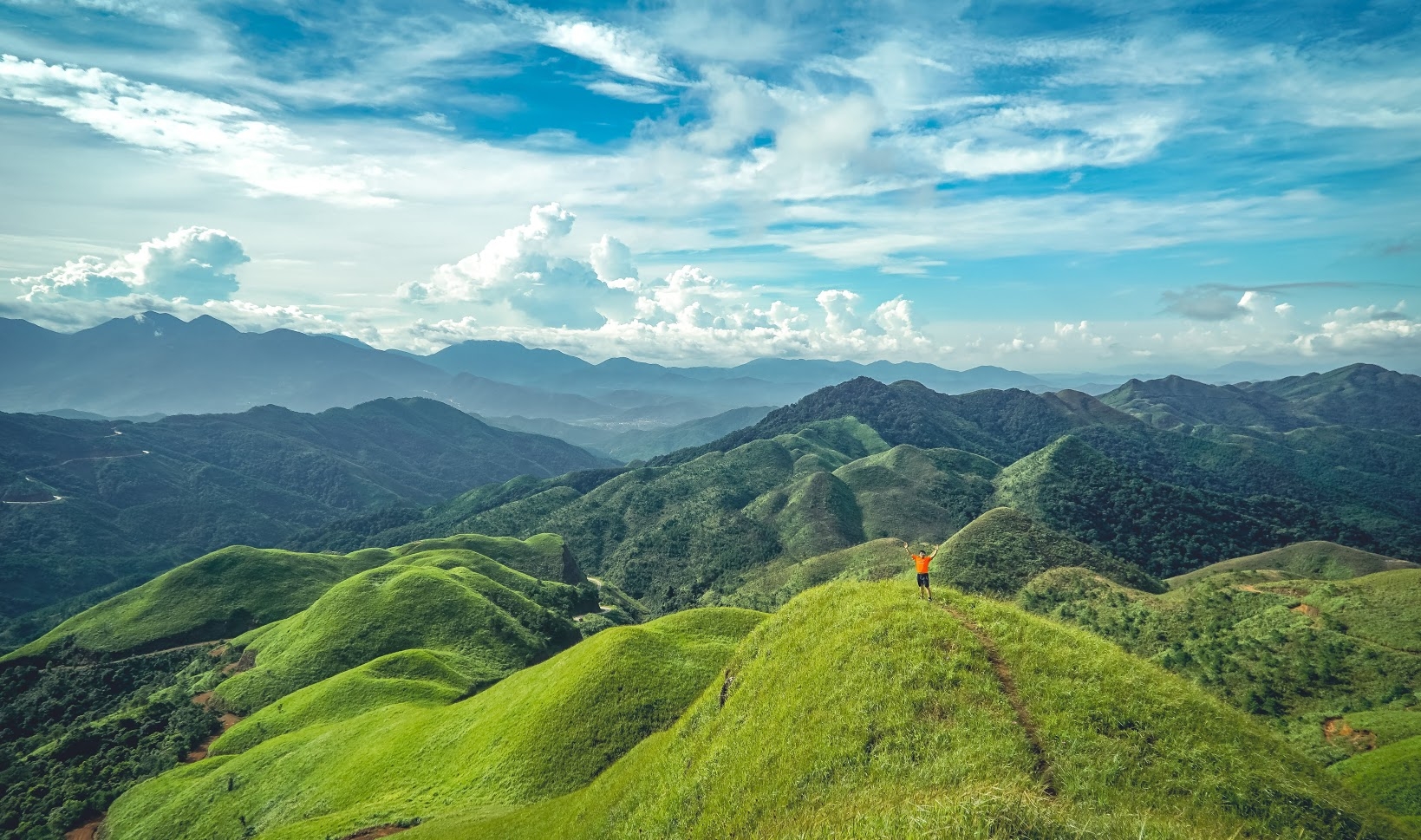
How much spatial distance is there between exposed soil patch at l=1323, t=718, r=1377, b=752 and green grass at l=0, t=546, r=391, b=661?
487ft

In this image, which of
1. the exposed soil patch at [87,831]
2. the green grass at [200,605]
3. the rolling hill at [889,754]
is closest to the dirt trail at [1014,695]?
the rolling hill at [889,754]

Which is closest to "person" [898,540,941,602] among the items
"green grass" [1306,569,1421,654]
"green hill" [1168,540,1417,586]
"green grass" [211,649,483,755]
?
"green grass" [211,649,483,755]

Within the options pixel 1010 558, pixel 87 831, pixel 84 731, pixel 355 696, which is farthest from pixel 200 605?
pixel 1010 558

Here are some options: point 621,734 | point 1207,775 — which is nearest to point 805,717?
point 1207,775

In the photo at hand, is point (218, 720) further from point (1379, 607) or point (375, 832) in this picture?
point (1379, 607)

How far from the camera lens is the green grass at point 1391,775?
125ft

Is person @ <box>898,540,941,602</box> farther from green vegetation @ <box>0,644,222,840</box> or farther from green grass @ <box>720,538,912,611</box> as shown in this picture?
green grass @ <box>720,538,912,611</box>

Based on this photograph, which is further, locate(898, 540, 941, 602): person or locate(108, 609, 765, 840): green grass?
locate(108, 609, 765, 840): green grass

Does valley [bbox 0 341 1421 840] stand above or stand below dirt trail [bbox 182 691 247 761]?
above

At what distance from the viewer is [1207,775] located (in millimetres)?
18281

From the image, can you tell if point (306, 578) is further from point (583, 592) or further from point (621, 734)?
point (621, 734)

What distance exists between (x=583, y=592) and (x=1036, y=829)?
127 metres

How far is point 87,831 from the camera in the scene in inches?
2162

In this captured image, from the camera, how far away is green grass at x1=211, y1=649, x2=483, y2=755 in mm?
62281
